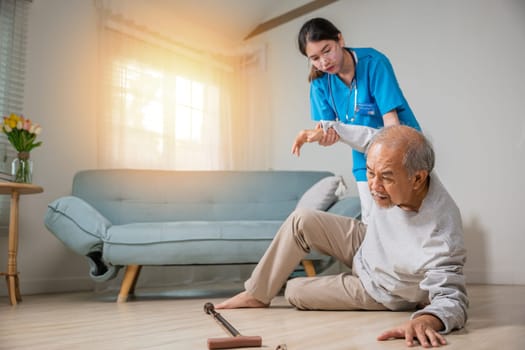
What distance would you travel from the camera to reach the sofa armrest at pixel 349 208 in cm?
254

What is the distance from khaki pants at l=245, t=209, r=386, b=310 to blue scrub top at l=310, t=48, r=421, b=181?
0.22m

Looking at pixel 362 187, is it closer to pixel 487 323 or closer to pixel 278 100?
pixel 487 323

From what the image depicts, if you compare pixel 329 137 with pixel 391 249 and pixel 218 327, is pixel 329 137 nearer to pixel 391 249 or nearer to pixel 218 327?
pixel 391 249

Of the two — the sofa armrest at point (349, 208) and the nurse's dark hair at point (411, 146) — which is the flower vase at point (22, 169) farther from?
the nurse's dark hair at point (411, 146)

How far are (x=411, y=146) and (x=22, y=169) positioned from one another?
2.28 m

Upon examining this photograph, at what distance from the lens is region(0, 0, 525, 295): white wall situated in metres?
3.11

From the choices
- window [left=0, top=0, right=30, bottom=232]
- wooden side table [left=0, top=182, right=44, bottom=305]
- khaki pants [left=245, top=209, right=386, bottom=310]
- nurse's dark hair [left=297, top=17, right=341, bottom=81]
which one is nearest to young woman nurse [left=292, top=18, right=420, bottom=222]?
nurse's dark hair [left=297, top=17, right=341, bottom=81]

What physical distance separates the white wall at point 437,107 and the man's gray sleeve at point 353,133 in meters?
1.87

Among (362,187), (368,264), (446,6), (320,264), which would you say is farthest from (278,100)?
(368,264)

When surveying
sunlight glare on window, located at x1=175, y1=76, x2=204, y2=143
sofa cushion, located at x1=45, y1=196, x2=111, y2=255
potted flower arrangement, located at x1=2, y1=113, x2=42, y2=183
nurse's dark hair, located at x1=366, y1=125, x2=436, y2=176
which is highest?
sunlight glare on window, located at x1=175, y1=76, x2=204, y2=143

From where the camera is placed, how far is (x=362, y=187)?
5.97ft

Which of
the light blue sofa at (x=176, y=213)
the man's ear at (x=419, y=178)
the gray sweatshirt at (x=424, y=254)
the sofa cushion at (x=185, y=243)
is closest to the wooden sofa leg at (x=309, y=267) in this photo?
the light blue sofa at (x=176, y=213)

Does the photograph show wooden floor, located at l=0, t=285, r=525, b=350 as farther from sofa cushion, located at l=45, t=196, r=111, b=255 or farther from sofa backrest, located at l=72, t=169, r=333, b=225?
sofa backrest, located at l=72, t=169, r=333, b=225

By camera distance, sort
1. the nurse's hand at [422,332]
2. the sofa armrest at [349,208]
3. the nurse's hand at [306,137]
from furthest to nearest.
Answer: the sofa armrest at [349,208] → the nurse's hand at [306,137] → the nurse's hand at [422,332]
